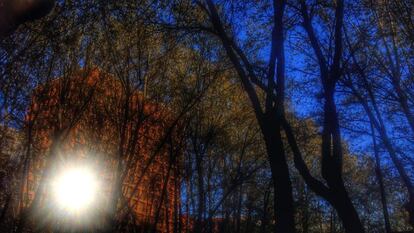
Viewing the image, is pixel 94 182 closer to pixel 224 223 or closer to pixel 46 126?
pixel 46 126

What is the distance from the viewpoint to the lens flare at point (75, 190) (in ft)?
30.4

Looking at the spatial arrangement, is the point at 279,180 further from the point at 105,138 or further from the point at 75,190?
the point at 75,190

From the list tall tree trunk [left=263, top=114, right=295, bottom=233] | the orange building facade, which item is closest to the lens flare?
the orange building facade

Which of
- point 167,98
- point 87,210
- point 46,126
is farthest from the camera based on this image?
point 167,98

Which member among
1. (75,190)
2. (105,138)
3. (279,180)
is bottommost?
(279,180)

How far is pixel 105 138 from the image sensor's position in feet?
33.9

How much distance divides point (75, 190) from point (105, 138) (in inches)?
58.8

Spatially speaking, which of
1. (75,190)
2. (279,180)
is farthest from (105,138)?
(279,180)

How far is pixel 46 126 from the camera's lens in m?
8.98

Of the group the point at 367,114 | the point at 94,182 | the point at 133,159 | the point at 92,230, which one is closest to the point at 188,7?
the point at 133,159

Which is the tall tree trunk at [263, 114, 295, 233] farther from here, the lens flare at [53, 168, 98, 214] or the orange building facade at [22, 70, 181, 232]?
the lens flare at [53, 168, 98, 214]

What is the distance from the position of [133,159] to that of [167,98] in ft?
6.54

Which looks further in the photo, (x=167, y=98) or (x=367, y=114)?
(x=367, y=114)

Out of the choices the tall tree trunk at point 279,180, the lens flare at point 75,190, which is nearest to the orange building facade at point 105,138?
the lens flare at point 75,190
